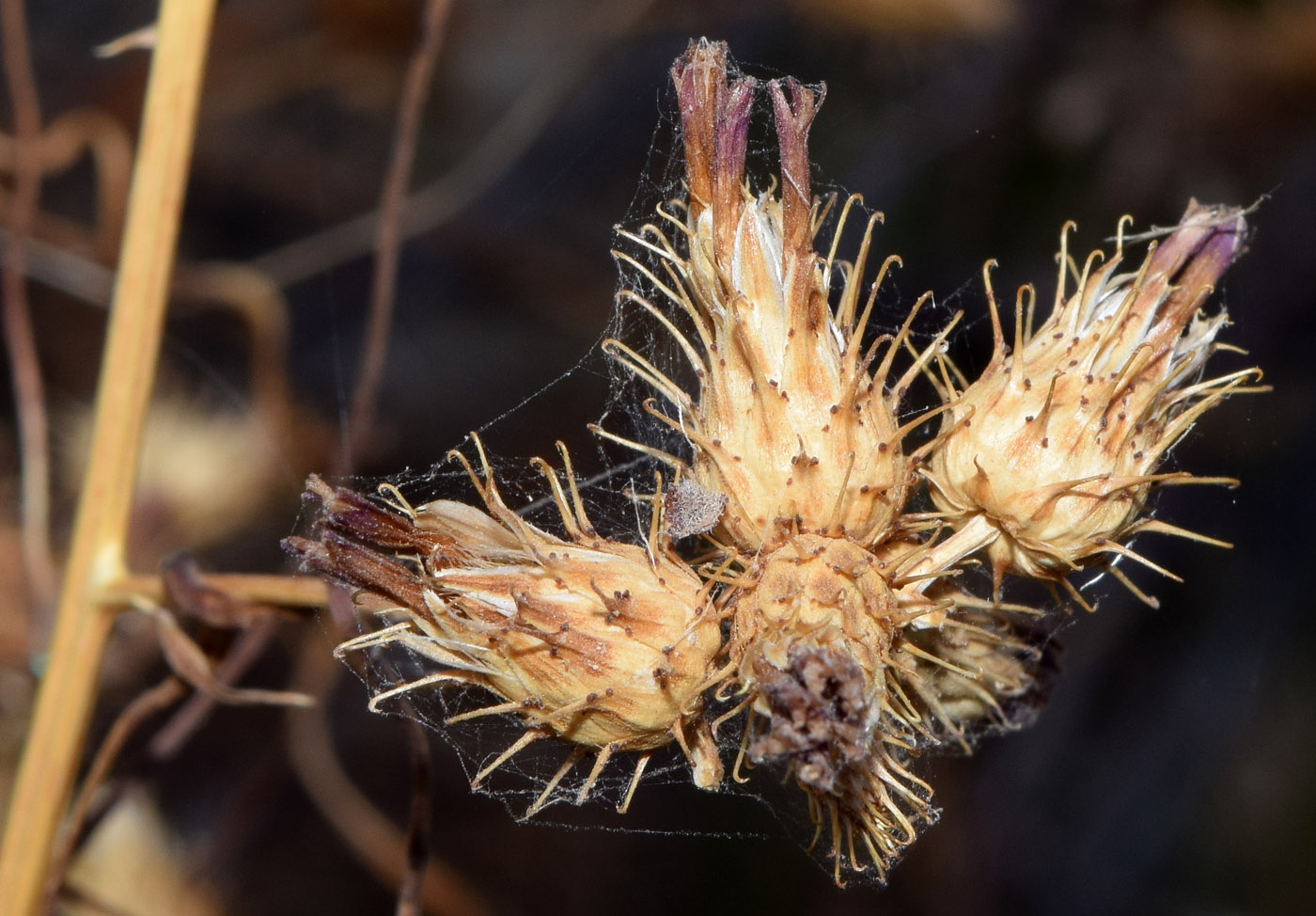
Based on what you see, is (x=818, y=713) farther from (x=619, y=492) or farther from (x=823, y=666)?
(x=619, y=492)

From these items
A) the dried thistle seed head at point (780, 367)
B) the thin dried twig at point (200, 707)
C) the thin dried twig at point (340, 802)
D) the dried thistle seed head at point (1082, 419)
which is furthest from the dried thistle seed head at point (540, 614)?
the thin dried twig at point (340, 802)

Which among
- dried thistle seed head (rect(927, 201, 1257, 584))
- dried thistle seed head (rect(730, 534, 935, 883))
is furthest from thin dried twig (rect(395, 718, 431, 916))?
dried thistle seed head (rect(927, 201, 1257, 584))

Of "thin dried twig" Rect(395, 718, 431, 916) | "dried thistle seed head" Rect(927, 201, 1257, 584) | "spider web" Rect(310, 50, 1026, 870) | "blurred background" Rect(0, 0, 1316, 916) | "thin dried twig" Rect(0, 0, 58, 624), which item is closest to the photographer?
"dried thistle seed head" Rect(927, 201, 1257, 584)

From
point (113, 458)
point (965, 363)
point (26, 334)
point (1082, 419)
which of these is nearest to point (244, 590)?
point (113, 458)

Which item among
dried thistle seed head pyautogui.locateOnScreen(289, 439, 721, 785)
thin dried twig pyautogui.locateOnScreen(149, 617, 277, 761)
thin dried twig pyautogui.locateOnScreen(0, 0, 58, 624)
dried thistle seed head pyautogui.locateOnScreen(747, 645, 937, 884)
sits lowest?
dried thistle seed head pyautogui.locateOnScreen(747, 645, 937, 884)

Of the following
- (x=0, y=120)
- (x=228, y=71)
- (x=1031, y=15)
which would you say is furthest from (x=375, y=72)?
(x=1031, y=15)

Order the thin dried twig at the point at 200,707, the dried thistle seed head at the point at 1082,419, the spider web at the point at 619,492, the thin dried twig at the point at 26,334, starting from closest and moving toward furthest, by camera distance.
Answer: the dried thistle seed head at the point at 1082,419
the spider web at the point at 619,492
the thin dried twig at the point at 200,707
the thin dried twig at the point at 26,334

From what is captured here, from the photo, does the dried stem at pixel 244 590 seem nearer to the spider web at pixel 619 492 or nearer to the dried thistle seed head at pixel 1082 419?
the spider web at pixel 619 492

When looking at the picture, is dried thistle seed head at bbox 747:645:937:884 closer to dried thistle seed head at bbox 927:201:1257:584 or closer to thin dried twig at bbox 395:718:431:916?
dried thistle seed head at bbox 927:201:1257:584
